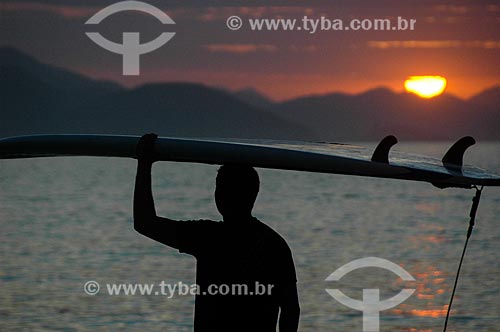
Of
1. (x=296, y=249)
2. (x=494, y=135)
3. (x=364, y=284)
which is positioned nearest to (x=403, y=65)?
(x=494, y=135)

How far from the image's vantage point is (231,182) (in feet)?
13.5

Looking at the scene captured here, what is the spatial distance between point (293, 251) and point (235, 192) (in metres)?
15.3

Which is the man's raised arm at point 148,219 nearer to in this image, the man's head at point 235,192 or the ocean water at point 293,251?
the man's head at point 235,192

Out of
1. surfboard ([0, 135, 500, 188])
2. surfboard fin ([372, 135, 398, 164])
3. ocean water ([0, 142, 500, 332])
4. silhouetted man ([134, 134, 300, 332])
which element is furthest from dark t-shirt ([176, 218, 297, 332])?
ocean water ([0, 142, 500, 332])

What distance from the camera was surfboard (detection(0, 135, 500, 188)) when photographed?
179 inches

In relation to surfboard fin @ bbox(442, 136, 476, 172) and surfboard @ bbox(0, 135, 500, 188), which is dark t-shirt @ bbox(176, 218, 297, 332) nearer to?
surfboard @ bbox(0, 135, 500, 188)

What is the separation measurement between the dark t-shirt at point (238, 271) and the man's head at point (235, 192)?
51 millimetres

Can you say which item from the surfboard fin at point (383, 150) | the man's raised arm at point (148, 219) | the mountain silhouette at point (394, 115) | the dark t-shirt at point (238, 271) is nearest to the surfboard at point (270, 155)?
the surfboard fin at point (383, 150)

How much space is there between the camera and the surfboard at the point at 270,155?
179 inches

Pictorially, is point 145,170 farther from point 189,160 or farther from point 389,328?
point 389,328

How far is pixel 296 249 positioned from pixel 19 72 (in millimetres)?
72089

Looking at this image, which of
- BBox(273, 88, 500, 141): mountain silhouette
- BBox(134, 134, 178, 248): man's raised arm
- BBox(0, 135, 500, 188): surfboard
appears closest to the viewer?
BBox(134, 134, 178, 248): man's raised arm

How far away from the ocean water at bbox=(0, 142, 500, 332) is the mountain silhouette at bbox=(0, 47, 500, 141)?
30.5 metres

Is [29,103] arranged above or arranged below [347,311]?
above
